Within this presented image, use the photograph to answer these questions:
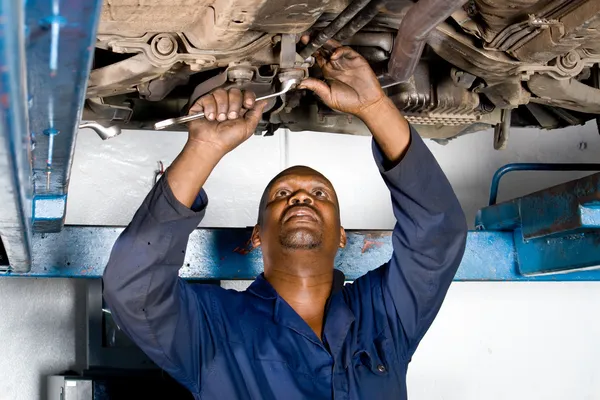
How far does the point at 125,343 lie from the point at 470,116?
144 cm

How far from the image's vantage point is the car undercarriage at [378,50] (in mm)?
1476

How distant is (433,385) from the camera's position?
3.29 m

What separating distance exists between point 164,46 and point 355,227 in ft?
5.98

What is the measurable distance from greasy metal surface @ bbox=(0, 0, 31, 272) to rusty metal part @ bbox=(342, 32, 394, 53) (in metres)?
0.95

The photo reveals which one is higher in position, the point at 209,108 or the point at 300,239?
the point at 209,108

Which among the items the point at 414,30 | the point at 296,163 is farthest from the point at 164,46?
the point at 296,163

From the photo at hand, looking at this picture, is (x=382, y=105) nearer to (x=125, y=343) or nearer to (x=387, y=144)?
(x=387, y=144)

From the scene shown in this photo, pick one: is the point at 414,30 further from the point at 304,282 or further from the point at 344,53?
the point at 304,282

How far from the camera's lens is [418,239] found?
1.74 meters

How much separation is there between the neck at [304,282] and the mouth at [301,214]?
8cm

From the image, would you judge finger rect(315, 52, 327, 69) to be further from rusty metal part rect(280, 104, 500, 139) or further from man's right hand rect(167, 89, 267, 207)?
rusty metal part rect(280, 104, 500, 139)

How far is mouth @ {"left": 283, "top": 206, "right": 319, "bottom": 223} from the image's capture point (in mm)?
1938

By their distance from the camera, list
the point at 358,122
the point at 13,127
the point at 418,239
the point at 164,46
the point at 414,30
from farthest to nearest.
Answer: the point at 358,122
the point at 418,239
the point at 164,46
the point at 414,30
the point at 13,127

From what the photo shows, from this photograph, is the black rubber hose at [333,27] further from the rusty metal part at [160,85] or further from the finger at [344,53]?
the rusty metal part at [160,85]
